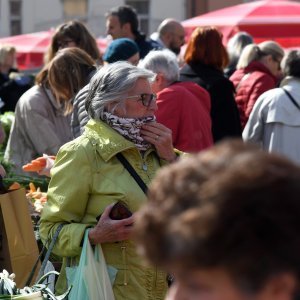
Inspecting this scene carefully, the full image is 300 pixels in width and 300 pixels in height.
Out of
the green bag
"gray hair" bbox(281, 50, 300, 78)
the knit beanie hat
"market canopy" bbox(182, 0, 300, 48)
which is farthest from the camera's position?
"market canopy" bbox(182, 0, 300, 48)

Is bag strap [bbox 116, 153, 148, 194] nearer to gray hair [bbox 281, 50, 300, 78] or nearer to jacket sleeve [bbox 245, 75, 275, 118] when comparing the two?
gray hair [bbox 281, 50, 300, 78]

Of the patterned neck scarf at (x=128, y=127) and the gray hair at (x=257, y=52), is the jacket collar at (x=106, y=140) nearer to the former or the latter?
the patterned neck scarf at (x=128, y=127)

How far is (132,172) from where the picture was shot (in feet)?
13.9

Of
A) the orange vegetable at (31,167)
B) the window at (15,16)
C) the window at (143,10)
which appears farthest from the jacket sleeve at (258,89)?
the window at (143,10)

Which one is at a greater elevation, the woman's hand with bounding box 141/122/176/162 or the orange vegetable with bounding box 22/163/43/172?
the woman's hand with bounding box 141/122/176/162

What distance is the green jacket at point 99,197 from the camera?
421 centimetres

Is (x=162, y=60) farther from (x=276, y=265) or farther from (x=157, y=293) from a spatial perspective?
(x=276, y=265)

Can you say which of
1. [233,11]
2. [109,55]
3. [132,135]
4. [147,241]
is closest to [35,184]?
[109,55]

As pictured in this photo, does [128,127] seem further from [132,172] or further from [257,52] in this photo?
[257,52]

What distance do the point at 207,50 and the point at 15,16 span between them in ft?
97.7

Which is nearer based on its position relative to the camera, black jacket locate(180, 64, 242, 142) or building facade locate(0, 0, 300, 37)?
black jacket locate(180, 64, 242, 142)

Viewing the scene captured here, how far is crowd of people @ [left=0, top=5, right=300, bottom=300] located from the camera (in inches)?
67.2

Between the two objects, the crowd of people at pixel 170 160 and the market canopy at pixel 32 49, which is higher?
the crowd of people at pixel 170 160

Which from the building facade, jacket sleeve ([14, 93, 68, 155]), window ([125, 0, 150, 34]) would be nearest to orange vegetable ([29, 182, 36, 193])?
jacket sleeve ([14, 93, 68, 155])
